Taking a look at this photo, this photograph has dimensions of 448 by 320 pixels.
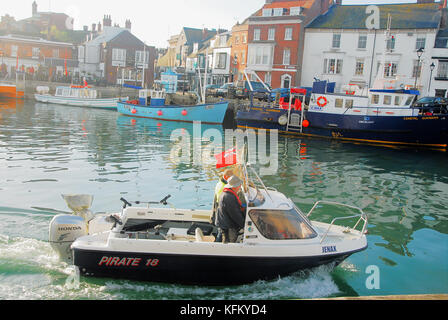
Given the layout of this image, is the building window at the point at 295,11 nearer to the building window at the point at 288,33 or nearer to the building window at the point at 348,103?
the building window at the point at 288,33

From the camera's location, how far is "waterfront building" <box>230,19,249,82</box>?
184 ft

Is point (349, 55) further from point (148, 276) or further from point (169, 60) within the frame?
point (169, 60)

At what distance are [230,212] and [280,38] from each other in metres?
45.8

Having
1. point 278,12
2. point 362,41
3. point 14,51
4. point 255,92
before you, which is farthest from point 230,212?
point 14,51

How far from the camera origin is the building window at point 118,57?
224 feet

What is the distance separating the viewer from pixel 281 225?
27.2 feet

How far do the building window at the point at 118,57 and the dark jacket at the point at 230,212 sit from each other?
65369 mm

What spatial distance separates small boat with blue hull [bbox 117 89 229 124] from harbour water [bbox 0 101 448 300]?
9.72 meters

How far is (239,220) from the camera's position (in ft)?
26.7

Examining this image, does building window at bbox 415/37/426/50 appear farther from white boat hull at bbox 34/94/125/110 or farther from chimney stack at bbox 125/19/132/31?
chimney stack at bbox 125/19/132/31

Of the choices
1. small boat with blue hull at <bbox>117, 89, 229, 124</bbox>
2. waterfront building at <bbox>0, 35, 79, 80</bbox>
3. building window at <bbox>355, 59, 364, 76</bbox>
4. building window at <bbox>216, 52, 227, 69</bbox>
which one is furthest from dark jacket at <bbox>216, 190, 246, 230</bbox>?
waterfront building at <bbox>0, 35, 79, 80</bbox>

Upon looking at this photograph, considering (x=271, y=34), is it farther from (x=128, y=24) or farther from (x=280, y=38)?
(x=128, y=24)

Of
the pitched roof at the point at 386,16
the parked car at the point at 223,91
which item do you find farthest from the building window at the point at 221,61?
the pitched roof at the point at 386,16
